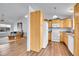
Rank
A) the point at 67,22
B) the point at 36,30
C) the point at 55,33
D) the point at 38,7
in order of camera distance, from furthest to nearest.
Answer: the point at 55,33 < the point at 67,22 < the point at 38,7 < the point at 36,30

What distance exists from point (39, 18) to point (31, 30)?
663 millimetres

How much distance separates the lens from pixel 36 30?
523cm

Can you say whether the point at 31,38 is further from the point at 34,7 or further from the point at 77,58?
the point at 77,58

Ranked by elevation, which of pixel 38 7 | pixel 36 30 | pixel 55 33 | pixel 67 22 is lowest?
pixel 55 33

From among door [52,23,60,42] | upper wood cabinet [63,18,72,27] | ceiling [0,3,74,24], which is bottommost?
door [52,23,60,42]

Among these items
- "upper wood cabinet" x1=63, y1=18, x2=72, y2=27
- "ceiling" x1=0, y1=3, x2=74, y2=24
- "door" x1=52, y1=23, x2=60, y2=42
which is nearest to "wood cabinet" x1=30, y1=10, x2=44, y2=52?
"ceiling" x1=0, y1=3, x2=74, y2=24

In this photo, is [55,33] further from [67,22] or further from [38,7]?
[38,7]

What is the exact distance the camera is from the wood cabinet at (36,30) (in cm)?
520

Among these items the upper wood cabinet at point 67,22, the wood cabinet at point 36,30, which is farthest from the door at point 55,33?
the wood cabinet at point 36,30

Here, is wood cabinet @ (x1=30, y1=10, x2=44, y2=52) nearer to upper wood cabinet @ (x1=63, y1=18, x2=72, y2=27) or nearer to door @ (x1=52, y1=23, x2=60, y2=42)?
door @ (x1=52, y1=23, x2=60, y2=42)

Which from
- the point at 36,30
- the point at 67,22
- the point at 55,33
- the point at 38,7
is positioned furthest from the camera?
the point at 55,33

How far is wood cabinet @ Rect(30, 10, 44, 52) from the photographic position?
5.20 m

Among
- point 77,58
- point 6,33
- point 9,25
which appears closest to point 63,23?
point 9,25

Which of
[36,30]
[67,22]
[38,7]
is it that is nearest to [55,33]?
[67,22]
